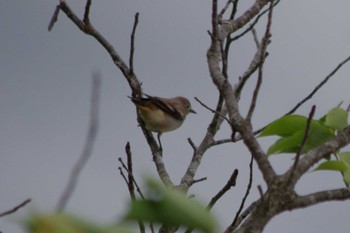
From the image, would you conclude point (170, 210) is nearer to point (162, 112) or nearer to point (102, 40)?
point (102, 40)

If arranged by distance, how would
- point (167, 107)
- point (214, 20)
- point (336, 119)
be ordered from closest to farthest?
1. point (336, 119)
2. point (214, 20)
3. point (167, 107)

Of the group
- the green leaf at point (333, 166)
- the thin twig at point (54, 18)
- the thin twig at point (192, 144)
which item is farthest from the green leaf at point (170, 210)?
the thin twig at point (54, 18)

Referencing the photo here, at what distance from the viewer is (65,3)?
6844 millimetres

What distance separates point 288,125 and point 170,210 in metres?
2.35

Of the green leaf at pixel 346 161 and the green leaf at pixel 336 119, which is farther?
the green leaf at pixel 336 119

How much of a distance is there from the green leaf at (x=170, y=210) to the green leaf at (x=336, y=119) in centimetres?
257

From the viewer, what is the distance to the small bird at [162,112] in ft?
29.7

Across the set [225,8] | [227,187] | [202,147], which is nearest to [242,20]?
[225,8]

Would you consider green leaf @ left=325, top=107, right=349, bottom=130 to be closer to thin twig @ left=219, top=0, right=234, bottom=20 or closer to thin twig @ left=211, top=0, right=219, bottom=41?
thin twig @ left=211, top=0, right=219, bottom=41

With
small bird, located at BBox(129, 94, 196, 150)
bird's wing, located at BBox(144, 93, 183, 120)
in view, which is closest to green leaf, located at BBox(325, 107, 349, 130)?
small bird, located at BBox(129, 94, 196, 150)

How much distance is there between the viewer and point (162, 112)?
9.85 m

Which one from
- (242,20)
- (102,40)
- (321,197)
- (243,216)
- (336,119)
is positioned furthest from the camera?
(102,40)

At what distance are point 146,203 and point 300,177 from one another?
7.25ft

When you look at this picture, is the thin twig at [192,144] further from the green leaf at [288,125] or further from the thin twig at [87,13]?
the green leaf at [288,125]
